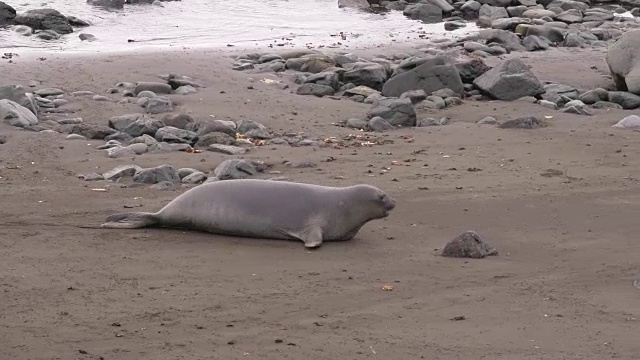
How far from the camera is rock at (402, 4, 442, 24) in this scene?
71.7 ft

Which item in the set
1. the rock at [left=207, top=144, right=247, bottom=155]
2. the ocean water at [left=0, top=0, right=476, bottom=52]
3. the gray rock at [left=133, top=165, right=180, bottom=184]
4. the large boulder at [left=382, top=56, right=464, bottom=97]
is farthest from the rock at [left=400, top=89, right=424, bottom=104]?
the ocean water at [left=0, top=0, right=476, bottom=52]

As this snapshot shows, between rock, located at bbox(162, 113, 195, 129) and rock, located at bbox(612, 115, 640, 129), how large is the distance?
4.30m

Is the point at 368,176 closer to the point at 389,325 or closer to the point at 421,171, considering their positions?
the point at 421,171

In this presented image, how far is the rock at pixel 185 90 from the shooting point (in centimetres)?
1264

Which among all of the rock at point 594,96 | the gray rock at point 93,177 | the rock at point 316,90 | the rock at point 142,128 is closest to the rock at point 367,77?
the rock at point 316,90

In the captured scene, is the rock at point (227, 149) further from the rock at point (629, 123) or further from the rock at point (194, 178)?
the rock at point (629, 123)

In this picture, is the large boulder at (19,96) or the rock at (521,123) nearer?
the rock at (521,123)

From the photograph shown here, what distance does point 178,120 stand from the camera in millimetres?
11000

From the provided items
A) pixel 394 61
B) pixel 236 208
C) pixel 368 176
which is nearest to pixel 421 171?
pixel 368 176

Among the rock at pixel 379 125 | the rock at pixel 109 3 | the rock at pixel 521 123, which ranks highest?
the rock at pixel 521 123

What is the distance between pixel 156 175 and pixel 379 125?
312 centimetres

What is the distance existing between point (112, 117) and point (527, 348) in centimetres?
682

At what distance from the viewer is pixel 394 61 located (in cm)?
1564

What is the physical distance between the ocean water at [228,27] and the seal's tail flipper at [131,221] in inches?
354
